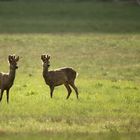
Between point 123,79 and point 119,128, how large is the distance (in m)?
10.9

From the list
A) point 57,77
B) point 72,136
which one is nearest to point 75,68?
point 57,77

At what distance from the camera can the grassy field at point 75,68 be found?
16406 mm

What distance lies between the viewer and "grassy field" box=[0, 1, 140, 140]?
1641 centimetres

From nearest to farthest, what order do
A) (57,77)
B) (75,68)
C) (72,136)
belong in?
(72,136), (57,77), (75,68)

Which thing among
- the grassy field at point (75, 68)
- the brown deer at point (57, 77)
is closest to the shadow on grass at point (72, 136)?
the grassy field at point (75, 68)

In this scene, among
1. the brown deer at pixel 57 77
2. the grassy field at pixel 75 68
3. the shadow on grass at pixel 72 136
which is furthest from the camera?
the brown deer at pixel 57 77

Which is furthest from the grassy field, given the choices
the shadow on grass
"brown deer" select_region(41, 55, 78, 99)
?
"brown deer" select_region(41, 55, 78, 99)

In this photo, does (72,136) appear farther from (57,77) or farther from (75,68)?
(75,68)

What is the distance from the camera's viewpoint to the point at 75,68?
99.7 feet

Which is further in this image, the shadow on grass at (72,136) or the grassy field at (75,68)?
the grassy field at (75,68)

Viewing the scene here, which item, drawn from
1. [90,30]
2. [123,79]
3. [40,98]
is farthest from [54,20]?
[40,98]

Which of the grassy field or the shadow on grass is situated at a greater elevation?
the grassy field

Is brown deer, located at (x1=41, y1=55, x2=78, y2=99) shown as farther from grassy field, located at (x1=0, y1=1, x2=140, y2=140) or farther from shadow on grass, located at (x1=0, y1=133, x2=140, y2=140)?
shadow on grass, located at (x1=0, y1=133, x2=140, y2=140)

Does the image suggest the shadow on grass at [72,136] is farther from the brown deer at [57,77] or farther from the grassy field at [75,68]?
the brown deer at [57,77]
